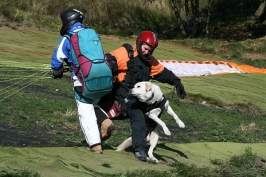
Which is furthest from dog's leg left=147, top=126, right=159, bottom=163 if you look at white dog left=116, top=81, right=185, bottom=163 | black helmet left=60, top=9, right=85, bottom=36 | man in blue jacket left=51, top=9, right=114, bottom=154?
black helmet left=60, top=9, right=85, bottom=36

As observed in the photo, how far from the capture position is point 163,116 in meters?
12.9

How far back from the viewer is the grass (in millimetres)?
7484

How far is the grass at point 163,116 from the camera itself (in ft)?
24.6

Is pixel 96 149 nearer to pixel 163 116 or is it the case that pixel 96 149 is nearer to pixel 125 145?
pixel 125 145

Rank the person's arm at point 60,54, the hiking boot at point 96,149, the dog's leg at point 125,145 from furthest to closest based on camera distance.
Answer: the dog's leg at point 125,145, the hiking boot at point 96,149, the person's arm at point 60,54

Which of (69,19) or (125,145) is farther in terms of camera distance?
(125,145)

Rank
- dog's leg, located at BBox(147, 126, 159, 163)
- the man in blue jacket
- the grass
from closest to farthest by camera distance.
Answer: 1. the man in blue jacket
2. dog's leg, located at BBox(147, 126, 159, 163)
3. the grass

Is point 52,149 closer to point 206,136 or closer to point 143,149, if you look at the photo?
point 143,149

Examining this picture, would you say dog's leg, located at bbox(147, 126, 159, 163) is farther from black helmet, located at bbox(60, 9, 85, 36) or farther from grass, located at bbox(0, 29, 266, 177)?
black helmet, located at bbox(60, 9, 85, 36)

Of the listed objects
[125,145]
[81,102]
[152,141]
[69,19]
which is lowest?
[125,145]

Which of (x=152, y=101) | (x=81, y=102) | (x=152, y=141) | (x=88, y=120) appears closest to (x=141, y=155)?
(x=152, y=141)

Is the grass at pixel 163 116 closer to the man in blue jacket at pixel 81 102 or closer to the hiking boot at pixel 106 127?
the man in blue jacket at pixel 81 102

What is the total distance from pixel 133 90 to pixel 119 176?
1287 mm

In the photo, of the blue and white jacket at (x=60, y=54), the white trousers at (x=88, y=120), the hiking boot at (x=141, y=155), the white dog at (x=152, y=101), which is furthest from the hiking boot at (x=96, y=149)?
the blue and white jacket at (x=60, y=54)
